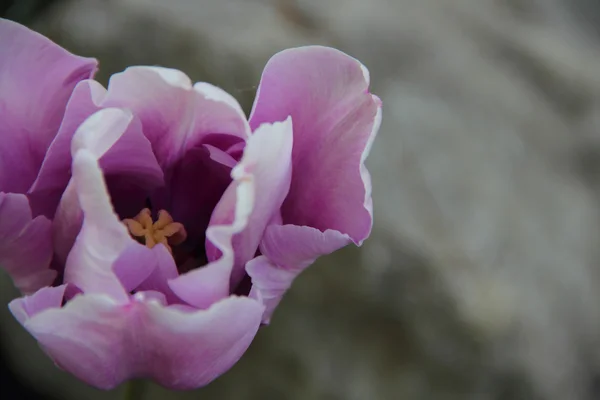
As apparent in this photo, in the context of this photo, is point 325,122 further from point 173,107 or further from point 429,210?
point 429,210

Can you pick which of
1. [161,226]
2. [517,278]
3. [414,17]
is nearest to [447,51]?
[414,17]

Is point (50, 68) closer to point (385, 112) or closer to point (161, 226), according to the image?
point (161, 226)

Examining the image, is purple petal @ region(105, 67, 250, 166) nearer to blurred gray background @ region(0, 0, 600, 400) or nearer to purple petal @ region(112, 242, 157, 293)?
purple petal @ region(112, 242, 157, 293)

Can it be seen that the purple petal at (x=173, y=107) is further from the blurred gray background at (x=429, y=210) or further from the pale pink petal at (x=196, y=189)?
the blurred gray background at (x=429, y=210)

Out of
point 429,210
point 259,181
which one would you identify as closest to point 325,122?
point 259,181

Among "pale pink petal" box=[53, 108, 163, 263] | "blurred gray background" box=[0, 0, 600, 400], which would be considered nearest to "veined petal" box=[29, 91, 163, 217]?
"pale pink petal" box=[53, 108, 163, 263]

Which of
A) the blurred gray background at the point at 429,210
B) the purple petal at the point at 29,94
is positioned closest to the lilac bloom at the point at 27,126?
the purple petal at the point at 29,94
